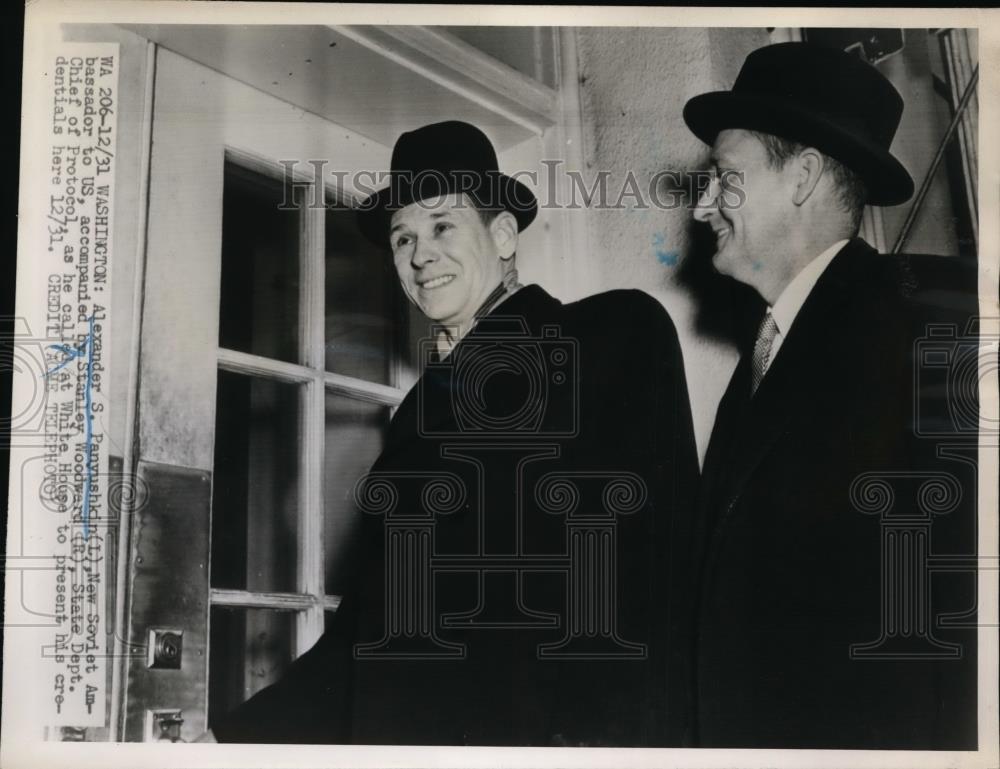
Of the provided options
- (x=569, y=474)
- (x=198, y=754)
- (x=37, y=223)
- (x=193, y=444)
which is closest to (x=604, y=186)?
(x=569, y=474)

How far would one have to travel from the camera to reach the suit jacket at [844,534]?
224 centimetres

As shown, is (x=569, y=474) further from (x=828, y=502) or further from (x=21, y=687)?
(x=21, y=687)

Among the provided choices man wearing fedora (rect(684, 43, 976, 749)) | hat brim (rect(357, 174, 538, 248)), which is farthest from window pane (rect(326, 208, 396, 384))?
man wearing fedora (rect(684, 43, 976, 749))

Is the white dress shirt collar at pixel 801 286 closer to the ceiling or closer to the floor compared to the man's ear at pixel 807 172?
closer to the floor

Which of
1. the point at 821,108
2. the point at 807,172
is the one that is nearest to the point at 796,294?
the point at 807,172

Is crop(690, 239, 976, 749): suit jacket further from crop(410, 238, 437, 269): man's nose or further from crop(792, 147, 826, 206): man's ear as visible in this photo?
crop(410, 238, 437, 269): man's nose

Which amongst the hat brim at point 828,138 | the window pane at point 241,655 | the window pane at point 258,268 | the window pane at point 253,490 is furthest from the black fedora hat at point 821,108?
the window pane at point 241,655

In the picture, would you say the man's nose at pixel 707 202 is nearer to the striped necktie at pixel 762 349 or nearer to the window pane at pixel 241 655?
the striped necktie at pixel 762 349

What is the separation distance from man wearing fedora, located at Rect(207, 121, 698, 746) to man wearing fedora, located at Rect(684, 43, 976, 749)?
4.3 inches

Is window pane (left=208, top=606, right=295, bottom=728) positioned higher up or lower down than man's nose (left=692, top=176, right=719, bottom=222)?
lower down

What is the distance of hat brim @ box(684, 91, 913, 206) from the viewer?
2348mm

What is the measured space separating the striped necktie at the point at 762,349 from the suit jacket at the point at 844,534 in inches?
0.5

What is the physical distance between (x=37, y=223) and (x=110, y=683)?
2.89 ft

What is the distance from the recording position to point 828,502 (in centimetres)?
226
